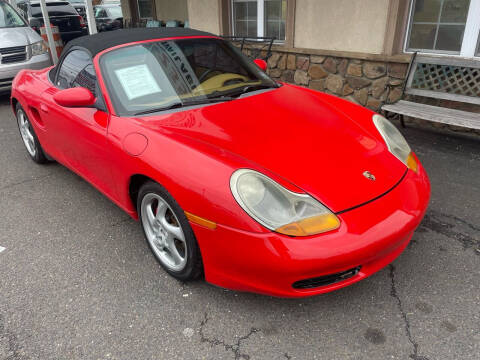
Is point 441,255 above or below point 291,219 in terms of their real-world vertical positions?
below

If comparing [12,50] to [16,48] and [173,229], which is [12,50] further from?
[173,229]

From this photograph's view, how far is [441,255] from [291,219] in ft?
4.52

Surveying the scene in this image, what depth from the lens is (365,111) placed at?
3010 millimetres

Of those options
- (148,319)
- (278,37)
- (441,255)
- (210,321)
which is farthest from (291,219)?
(278,37)

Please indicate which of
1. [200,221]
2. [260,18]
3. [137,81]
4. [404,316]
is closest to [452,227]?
[404,316]

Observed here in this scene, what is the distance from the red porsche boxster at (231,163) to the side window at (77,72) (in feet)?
0.06

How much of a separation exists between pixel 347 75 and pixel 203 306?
179 inches

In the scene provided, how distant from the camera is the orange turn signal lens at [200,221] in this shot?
6.34ft

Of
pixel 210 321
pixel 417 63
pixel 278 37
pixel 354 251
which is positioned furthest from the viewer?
pixel 278 37

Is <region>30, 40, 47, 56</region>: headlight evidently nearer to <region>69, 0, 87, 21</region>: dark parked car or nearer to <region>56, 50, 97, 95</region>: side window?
<region>56, 50, 97, 95</region>: side window

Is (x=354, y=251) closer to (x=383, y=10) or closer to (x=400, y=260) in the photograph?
(x=400, y=260)

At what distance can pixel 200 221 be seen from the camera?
198 cm

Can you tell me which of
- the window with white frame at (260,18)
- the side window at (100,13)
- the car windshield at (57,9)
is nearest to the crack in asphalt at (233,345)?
the window with white frame at (260,18)

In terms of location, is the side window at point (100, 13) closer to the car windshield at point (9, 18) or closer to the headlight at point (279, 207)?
the car windshield at point (9, 18)
